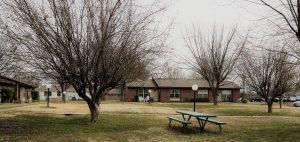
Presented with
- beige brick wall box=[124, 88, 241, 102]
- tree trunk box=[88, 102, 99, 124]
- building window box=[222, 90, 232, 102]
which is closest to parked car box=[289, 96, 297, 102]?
building window box=[222, 90, 232, 102]

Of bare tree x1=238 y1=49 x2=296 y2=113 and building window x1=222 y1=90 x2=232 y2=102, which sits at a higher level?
bare tree x1=238 y1=49 x2=296 y2=113

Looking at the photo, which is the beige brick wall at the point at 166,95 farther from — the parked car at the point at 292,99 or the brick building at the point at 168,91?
the parked car at the point at 292,99

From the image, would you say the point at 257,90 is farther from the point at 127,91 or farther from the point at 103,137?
the point at 127,91

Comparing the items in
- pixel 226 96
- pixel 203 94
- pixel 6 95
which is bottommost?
pixel 226 96

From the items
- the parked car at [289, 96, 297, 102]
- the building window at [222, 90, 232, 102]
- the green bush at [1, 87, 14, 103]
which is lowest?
the parked car at [289, 96, 297, 102]

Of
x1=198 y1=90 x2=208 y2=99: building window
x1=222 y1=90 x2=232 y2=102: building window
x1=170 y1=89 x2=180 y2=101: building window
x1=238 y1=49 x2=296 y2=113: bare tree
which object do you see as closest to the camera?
x1=238 y1=49 x2=296 y2=113: bare tree

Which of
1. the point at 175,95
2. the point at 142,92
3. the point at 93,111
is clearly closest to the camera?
the point at 93,111

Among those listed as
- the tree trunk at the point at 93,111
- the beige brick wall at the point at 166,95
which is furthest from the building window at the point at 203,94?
the tree trunk at the point at 93,111

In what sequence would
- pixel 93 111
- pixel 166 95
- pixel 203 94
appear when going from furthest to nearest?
pixel 203 94 < pixel 166 95 < pixel 93 111

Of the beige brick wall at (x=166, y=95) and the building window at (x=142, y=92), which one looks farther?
the building window at (x=142, y=92)

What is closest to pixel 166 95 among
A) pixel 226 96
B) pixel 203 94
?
pixel 203 94

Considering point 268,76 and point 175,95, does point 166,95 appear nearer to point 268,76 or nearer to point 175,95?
point 175,95

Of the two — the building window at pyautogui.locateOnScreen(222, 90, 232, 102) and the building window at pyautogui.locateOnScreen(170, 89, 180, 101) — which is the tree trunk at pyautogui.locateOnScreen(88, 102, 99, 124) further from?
the building window at pyautogui.locateOnScreen(222, 90, 232, 102)

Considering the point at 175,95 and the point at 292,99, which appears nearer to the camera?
the point at 175,95
